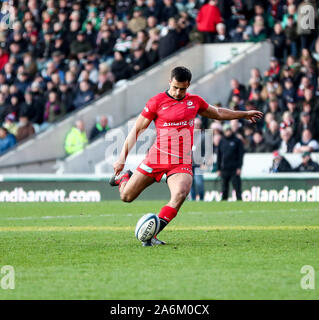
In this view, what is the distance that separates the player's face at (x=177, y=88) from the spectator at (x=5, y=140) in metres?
17.1

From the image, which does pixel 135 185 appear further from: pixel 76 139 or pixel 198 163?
pixel 76 139

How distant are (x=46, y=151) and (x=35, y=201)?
3574 mm

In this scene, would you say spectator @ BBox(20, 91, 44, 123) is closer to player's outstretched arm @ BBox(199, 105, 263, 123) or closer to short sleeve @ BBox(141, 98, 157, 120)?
player's outstretched arm @ BBox(199, 105, 263, 123)

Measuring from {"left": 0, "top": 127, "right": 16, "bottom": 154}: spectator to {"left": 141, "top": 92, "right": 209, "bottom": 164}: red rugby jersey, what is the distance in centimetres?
1679

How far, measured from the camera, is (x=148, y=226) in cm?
1122

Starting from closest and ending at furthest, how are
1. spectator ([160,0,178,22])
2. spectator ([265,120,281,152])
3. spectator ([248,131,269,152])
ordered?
spectator ([265,120,281,152])
spectator ([248,131,269,152])
spectator ([160,0,178,22])

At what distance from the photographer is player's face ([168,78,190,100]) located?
37.4 feet

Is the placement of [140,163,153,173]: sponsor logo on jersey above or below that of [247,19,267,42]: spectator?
above

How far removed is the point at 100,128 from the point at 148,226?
1669 centimetres

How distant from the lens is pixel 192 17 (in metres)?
29.8

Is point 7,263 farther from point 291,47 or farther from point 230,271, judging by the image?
point 291,47

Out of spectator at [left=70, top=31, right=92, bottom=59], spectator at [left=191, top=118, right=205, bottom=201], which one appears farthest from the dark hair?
spectator at [left=70, top=31, right=92, bottom=59]

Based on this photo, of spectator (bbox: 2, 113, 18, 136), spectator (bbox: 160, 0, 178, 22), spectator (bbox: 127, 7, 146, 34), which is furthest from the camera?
spectator (bbox: 127, 7, 146, 34)
